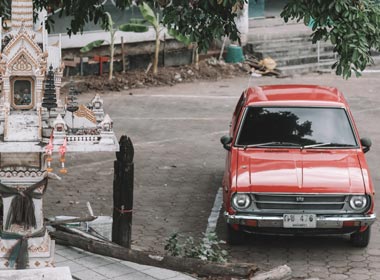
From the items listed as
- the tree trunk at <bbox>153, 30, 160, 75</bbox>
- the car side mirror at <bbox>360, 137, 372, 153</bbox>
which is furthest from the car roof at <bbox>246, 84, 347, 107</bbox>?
the tree trunk at <bbox>153, 30, 160, 75</bbox>

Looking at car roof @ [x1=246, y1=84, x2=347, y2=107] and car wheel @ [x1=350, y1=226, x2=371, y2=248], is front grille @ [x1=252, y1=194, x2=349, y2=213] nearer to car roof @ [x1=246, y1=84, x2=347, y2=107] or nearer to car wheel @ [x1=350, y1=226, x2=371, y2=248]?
car wheel @ [x1=350, y1=226, x2=371, y2=248]

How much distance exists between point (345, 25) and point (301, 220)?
91.5 inches

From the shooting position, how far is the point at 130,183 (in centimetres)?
998

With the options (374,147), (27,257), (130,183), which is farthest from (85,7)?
(374,147)

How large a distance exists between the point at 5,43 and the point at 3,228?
184 cm

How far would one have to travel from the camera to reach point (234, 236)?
1061 centimetres

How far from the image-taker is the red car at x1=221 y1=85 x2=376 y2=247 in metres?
10.0

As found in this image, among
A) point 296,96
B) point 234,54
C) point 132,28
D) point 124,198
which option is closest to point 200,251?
point 124,198

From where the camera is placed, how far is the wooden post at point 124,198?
9.88 meters

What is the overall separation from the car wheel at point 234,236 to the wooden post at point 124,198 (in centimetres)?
134

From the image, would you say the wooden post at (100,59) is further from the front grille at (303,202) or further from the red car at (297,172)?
the front grille at (303,202)

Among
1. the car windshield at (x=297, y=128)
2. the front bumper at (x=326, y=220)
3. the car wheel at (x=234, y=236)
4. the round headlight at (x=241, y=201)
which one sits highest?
the car windshield at (x=297, y=128)

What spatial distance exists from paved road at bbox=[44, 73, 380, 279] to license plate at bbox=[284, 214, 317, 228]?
0.48 meters

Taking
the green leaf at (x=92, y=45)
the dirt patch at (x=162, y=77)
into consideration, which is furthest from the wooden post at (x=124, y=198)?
the green leaf at (x=92, y=45)
